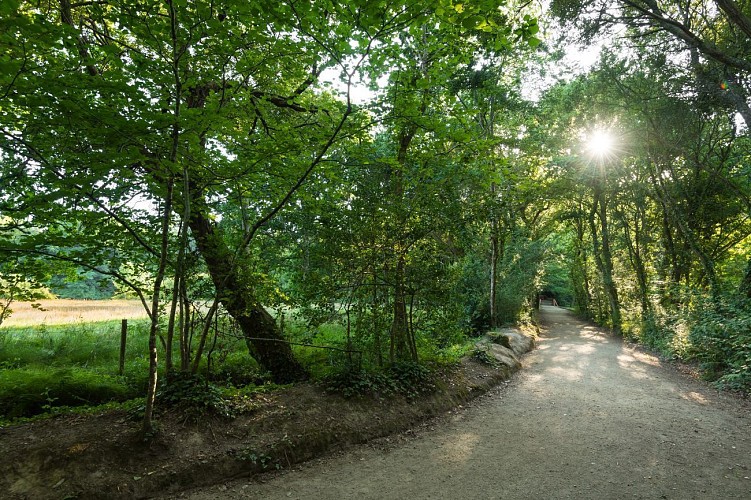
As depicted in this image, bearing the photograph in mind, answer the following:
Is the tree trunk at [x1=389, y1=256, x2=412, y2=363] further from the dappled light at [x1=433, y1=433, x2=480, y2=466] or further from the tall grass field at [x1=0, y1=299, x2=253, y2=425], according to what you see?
the tall grass field at [x1=0, y1=299, x2=253, y2=425]

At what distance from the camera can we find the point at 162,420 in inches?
169

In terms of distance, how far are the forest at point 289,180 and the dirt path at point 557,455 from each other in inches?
47.3

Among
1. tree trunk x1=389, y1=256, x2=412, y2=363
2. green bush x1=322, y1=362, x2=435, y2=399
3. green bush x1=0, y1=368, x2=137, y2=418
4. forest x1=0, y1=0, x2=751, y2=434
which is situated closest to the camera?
forest x1=0, y1=0, x2=751, y2=434

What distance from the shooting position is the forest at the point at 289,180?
147 inches

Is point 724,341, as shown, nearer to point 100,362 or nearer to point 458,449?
point 458,449

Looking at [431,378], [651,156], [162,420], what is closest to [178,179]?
[162,420]

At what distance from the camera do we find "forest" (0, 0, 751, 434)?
147 inches

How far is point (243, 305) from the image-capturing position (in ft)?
18.7

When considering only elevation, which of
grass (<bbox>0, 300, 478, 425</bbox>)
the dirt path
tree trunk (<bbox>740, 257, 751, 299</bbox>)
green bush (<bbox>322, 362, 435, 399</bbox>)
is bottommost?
the dirt path

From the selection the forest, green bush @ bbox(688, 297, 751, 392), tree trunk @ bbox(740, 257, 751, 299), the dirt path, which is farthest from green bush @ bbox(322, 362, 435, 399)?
tree trunk @ bbox(740, 257, 751, 299)

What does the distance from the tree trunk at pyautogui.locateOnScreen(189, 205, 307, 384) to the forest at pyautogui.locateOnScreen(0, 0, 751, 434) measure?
4 centimetres

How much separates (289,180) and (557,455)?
5.11 meters

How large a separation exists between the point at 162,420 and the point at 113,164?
2.98m

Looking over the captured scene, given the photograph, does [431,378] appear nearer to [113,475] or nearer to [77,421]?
[113,475]
